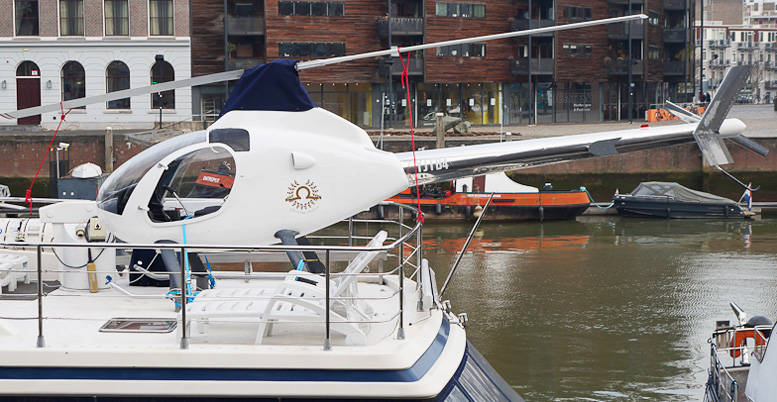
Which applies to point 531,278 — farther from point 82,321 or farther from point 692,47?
point 692,47

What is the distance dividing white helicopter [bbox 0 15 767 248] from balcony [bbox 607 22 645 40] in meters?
52.6

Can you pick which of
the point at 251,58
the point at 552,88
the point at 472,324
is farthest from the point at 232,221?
the point at 552,88

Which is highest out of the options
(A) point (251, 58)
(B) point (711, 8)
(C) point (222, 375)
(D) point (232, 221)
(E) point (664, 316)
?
(B) point (711, 8)

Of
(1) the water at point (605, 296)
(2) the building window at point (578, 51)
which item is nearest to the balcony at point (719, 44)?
(2) the building window at point (578, 51)

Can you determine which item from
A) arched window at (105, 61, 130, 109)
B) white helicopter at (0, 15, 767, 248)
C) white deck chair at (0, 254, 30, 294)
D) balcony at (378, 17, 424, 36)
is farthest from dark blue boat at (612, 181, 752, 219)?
arched window at (105, 61, 130, 109)

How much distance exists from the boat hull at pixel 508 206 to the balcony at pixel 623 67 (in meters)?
27.9

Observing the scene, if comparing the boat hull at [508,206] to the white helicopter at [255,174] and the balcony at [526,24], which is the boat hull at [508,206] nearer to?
the balcony at [526,24]

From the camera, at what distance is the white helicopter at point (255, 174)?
842cm

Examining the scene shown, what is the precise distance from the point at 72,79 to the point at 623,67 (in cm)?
3369

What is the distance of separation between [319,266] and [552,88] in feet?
171

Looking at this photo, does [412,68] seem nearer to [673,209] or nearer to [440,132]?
[440,132]

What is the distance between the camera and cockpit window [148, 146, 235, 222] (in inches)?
333

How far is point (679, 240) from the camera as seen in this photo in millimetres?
30156

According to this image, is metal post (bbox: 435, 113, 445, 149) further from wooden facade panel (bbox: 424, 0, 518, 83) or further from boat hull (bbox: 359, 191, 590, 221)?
wooden facade panel (bbox: 424, 0, 518, 83)
